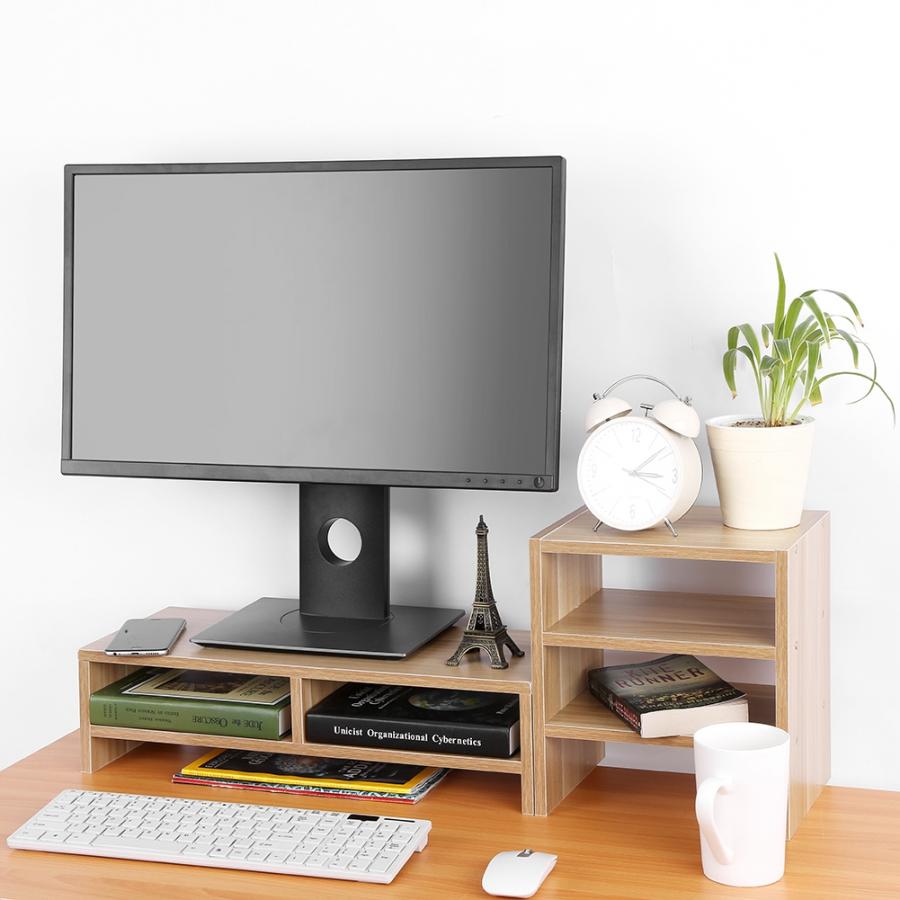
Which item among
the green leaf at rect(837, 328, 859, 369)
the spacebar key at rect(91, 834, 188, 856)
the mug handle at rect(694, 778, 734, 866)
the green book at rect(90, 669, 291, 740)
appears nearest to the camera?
the mug handle at rect(694, 778, 734, 866)

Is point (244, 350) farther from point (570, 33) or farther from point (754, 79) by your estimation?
point (754, 79)

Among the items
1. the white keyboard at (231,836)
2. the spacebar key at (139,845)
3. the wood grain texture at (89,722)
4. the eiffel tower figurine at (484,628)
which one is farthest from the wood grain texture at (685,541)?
the wood grain texture at (89,722)

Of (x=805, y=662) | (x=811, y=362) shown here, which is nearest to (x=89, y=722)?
(x=805, y=662)

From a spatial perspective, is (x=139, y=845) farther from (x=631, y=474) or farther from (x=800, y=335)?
(x=800, y=335)

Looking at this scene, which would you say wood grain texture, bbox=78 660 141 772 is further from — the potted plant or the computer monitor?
the potted plant

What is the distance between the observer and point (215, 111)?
5.91 feet

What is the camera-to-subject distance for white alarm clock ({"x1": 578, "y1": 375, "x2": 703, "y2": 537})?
144 cm

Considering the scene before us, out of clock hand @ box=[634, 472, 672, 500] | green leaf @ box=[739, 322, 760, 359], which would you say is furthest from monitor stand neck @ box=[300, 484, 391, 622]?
green leaf @ box=[739, 322, 760, 359]

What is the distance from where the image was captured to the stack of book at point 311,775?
1511 millimetres

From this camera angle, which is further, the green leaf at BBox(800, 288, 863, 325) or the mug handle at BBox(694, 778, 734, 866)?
the green leaf at BBox(800, 288, 863, 325)

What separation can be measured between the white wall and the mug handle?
41cm

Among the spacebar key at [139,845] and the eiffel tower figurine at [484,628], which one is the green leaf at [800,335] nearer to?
the eiffel tower figurine at [484,628]

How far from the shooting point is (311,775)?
1.56 metres

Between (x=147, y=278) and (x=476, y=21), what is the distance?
20.5 inches
